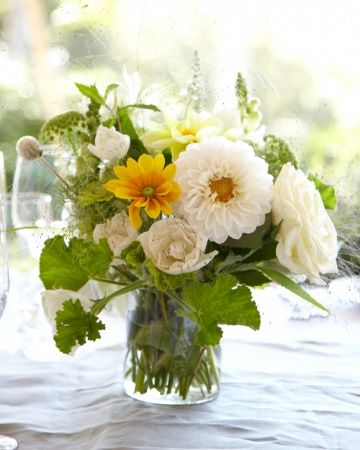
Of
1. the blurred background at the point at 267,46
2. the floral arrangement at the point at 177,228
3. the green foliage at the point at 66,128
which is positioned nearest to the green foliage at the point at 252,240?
the floral arrangement at the point at 177,228

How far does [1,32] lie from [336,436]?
1709mm

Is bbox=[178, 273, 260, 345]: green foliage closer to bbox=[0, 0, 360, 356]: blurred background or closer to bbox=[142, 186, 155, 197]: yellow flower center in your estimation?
bbox=[142, 186, 155, 197]: yellow flower center

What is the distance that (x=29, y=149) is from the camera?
0.83 meters

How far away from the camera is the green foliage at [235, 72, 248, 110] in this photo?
894 mm

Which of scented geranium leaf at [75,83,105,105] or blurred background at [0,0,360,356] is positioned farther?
blurred background at [0,0,360,356]

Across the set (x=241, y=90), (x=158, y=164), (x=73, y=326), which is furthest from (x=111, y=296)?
(x=241, y=90)

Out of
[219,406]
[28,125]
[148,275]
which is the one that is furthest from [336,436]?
[28,125]

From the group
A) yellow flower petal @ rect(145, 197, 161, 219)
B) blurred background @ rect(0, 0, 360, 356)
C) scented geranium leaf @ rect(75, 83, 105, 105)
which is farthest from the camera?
blurred background @ rect(0, 0, 360, 356)

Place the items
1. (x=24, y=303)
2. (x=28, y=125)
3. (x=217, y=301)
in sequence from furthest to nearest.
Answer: (x=28, y=125) → (x=24, y=303) → (x=217, y=301)

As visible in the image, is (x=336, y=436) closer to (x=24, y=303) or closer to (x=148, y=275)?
(x=148, y=275)

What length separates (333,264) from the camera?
2.67 feet

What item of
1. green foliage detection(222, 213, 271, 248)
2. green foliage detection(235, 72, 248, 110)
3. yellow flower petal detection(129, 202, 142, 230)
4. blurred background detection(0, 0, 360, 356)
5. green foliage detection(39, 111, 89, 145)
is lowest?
green foliage detection(222, 213, 271, 248)

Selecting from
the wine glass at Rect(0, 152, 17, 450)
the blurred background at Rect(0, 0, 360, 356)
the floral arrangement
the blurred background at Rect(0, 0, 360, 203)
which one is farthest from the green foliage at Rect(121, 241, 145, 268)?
the blurred background at Rect(0, 0, 360, 203)

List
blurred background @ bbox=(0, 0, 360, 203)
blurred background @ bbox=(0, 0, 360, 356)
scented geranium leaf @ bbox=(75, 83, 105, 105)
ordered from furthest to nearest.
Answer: blurred background @ bbox=(0, 0, 360, 203), blurred background @ bbox=(0, 0, 360, 356), scented geranium leaf @ bbox=(75, 83, 105, 105)
